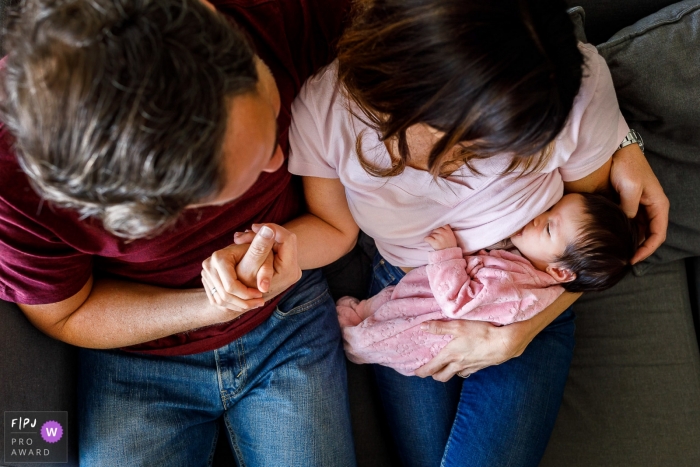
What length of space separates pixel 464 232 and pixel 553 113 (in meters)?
0.52

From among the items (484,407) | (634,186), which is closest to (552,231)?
(634,186)

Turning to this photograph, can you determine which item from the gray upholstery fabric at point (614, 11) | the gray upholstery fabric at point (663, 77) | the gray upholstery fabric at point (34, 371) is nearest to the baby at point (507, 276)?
the gray upholstery fabric at point (663, 77)

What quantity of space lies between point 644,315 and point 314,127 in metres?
1.11

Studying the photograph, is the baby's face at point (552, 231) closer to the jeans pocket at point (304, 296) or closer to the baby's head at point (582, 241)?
the baby's head at point (582, 241)

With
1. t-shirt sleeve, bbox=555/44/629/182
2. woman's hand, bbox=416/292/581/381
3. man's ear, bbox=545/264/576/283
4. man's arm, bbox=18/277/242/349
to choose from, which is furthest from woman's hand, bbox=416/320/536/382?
man's arm, bbox=18/277/242/349

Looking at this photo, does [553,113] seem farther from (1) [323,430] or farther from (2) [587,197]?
(1) [323,430]

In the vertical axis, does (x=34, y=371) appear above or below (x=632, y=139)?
below

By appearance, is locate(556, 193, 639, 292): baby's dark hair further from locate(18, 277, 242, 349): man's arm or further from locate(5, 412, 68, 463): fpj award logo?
locate(5, 412, 68, 463): fpj award logo

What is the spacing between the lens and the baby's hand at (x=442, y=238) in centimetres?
131

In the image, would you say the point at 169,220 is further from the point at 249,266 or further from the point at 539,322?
the point at 539,322

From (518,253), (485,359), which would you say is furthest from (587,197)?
(485,359)

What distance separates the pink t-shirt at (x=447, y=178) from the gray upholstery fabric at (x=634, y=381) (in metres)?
0.49

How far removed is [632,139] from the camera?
135cm

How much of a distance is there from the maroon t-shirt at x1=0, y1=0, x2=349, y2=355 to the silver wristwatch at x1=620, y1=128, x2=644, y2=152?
737 mm
